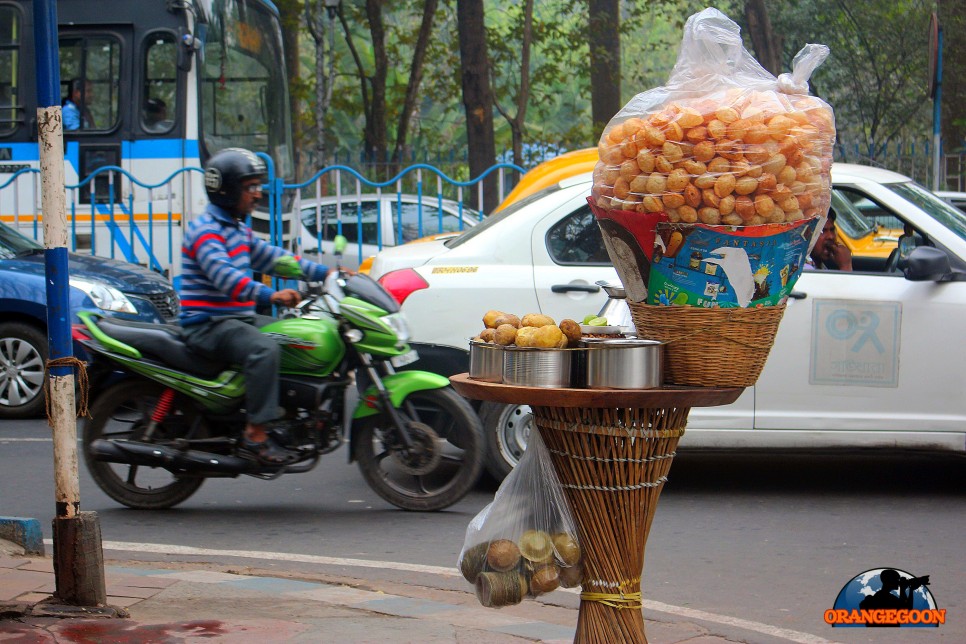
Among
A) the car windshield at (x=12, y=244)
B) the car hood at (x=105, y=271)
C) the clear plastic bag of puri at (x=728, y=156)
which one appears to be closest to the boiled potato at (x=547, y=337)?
the clear plastic bag of puri at (x=728, y=156)

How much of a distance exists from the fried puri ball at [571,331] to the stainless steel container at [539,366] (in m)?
0.09

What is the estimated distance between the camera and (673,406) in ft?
10.3

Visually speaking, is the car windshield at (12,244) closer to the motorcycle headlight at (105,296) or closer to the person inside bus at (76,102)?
the motorcycle headlight at (105,296)

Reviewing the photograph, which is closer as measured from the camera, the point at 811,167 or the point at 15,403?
the point at 811,167

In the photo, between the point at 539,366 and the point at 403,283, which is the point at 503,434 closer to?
the point at 403,283

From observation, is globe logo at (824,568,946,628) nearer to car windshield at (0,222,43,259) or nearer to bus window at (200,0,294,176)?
car windshield at (0,222,43,259)

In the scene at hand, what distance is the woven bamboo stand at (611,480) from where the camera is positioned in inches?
124

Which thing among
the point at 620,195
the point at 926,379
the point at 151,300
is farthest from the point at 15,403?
the point at 620,195

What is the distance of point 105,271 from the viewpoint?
31.4 ft

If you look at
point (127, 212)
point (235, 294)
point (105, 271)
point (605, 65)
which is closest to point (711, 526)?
point (235, 294)

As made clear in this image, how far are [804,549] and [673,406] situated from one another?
276 cm

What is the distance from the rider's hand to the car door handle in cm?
141

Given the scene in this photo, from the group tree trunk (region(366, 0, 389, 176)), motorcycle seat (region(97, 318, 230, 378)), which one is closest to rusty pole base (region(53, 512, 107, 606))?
motorcycle seat (region(97, 318, 230, 378))

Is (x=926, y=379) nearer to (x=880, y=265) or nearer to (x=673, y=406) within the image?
(x=880, y=265)
